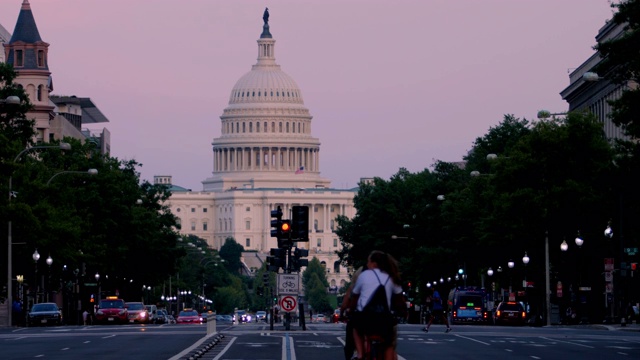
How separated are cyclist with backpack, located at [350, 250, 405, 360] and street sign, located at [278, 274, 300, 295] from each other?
35045mm

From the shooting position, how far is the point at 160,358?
124ft

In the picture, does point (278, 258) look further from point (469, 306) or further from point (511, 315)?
point (469, 306)

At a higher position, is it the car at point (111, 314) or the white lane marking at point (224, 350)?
the car at point (111, 314)

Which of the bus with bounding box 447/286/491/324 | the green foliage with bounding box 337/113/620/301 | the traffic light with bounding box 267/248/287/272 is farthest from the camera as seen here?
the bus with bounding box 447/286/491/324

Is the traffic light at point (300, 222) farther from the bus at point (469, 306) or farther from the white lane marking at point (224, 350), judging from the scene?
the bus at point (469, 306)

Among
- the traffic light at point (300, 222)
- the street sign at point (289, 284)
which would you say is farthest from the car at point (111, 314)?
the traffic light at point (300, 222)

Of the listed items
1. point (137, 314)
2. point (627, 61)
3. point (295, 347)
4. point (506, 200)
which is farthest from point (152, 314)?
point (295, 347)

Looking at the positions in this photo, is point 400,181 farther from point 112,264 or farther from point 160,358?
point 160,358

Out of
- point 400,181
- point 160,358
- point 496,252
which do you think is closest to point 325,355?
point 160,358

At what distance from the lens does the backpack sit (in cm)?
2417

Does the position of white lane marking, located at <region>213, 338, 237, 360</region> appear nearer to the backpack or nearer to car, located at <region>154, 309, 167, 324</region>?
the backpack

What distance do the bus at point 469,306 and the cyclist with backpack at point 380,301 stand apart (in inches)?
3113

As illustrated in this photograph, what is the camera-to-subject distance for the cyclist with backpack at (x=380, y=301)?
79.3 feet

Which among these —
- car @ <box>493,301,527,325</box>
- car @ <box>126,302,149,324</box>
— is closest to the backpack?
car @ <box>493,301,527,325</box>
